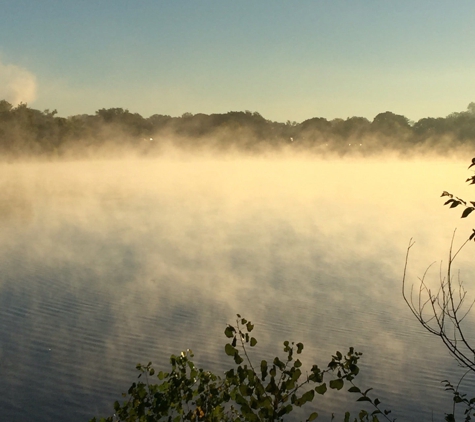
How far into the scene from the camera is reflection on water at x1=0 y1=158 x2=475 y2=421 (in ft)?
40.3

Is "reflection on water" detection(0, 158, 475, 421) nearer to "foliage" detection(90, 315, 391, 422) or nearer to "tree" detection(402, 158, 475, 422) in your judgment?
"tree" detection(402, 158, 475, 422)

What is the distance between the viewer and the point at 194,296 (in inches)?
786

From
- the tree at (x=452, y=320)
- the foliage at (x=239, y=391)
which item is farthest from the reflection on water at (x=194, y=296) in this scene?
the foliage at (x=239, y=391)

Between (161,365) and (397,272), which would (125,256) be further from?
(161,365)

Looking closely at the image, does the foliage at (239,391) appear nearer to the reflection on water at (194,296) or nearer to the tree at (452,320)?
the tree at (452,320)

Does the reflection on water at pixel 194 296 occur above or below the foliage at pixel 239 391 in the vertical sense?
below

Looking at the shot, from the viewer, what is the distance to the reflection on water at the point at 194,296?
12.3 metres

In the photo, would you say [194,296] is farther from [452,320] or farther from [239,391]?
[239,391]

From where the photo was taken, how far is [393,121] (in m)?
167

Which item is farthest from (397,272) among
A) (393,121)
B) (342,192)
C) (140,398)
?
(393,121)

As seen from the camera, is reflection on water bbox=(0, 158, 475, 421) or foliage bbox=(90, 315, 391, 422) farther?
reflection on water bbox=(0, 158, 475, 421)

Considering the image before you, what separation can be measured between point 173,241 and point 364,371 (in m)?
20.9

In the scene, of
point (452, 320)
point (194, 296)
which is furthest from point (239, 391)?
point (194, 296)

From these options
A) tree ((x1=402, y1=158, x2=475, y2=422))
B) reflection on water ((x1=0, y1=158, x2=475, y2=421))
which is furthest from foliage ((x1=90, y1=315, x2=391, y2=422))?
reflection on water ((x1=0, y1=158, x2=475, y2=421))
